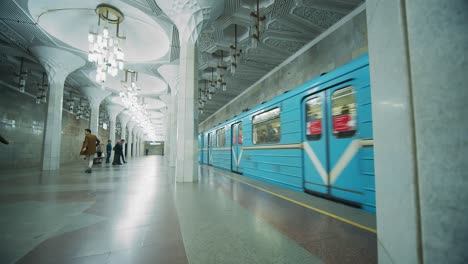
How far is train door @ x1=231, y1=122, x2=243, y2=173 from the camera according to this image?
7377 millimetres

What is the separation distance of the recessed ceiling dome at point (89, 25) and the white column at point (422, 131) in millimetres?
8338

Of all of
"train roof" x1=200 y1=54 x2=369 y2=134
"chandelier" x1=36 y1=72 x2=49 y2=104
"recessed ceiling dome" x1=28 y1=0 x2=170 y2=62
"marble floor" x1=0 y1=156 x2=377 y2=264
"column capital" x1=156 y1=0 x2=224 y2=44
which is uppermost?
"recessed ceiling dome" x1=28 y1=0 x2=170 y2=62

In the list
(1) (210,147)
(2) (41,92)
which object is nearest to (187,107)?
(1) (210,147)

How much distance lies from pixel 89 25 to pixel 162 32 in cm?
304

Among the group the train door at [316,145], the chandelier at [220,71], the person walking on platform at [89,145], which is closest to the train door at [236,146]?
the chandelier at [220,71]

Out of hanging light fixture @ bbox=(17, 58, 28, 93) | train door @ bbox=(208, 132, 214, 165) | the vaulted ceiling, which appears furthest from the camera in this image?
train door @ bbox=(208, 132, 214, 165)

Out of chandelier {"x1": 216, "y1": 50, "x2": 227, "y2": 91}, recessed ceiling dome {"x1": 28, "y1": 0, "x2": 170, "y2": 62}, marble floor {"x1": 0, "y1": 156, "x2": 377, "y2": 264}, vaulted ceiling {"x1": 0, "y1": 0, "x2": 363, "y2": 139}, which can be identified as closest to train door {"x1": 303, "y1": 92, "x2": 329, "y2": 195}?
marble floor {"x1": 0, "y1": 156, "x2": 377, "y2": 264}

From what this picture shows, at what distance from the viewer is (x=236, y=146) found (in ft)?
25.2

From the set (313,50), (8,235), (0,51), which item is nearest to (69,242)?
(8,235)

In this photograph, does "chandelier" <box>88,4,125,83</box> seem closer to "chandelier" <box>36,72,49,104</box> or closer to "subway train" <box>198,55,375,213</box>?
"subway train" <box>198,55,375,213</box>

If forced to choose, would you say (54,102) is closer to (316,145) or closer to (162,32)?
(162,32)

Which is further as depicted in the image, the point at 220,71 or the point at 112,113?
the point at 112,113

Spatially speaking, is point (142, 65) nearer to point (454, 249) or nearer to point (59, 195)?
point (59, 195)

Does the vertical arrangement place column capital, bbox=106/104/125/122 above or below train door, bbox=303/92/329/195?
above
